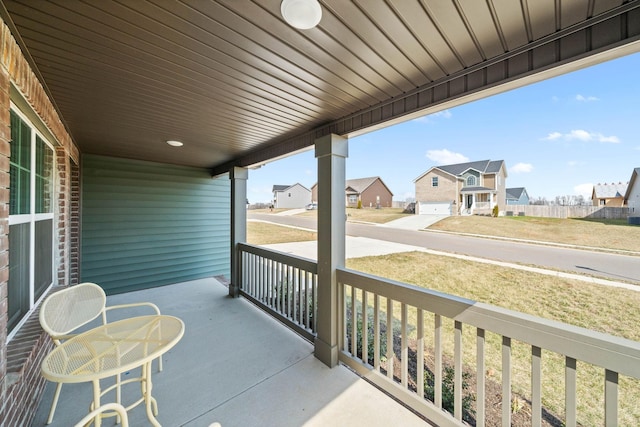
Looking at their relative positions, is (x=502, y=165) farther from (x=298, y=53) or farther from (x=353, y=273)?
(x=298, y=53)

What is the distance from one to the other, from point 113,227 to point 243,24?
460 centimetres

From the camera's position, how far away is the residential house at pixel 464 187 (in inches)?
141

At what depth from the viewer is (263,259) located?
12.4ft

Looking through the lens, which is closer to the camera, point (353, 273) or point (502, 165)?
point (353, 273)

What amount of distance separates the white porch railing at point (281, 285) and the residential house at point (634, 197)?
2.68 meters

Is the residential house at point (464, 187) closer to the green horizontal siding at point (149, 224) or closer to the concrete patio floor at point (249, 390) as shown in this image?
the concrete patio floor at point (249, 390)

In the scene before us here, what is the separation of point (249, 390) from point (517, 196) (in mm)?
3903

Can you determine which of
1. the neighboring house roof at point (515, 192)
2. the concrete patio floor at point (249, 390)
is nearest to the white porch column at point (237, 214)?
the concrete patio floor at point (249, 390)

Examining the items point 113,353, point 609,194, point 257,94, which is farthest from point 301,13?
point 609,194

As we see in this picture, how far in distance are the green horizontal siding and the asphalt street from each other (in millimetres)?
4555

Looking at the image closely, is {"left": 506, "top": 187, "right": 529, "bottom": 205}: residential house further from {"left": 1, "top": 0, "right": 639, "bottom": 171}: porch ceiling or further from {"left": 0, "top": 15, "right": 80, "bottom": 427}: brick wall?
{"left": 0, "top": 15, "right": 80, "bottom": 427}: brick wall

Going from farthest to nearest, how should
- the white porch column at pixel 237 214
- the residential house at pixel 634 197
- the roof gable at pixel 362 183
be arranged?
the roof gable at pixel 362 183 < the white porch column at pixel 237 214 < the residential house at pixel 634 197

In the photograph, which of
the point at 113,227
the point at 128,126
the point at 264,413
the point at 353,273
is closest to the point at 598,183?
the point at 353,273

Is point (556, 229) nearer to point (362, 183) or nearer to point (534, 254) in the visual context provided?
point (534, 254)
